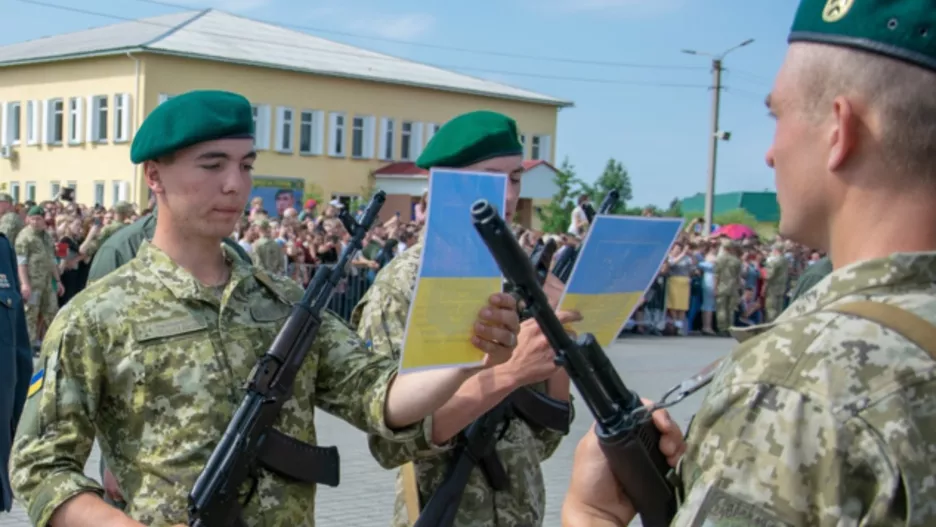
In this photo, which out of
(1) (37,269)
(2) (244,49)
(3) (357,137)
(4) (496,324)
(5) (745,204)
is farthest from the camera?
(5) (745,204)

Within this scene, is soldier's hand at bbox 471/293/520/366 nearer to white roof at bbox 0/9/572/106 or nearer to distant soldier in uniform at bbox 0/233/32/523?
distant soldier in uniform at bbox 0/233/32/523

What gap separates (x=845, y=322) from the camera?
141 cm

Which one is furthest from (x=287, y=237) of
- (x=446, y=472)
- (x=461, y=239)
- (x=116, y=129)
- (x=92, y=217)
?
(x=116, y=129)

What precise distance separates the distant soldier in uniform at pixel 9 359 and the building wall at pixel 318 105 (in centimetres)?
3877

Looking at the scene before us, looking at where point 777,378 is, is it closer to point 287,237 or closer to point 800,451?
point 800,451

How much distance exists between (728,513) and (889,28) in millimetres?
654

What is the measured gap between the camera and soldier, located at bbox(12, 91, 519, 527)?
8.64 feet

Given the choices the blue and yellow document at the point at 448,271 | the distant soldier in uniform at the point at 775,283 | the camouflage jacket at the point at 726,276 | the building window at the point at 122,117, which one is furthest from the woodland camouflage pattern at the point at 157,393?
the building window at the point at 122,117

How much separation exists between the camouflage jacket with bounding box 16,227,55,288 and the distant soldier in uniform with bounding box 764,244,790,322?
13716mm

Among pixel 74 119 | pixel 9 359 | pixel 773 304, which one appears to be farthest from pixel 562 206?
pixel 9 359

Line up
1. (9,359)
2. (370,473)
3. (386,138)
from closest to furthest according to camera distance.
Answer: (9,359)
(370,473)
(386,138)

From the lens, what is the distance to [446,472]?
11.3 ft

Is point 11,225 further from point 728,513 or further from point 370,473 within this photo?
point 728,513

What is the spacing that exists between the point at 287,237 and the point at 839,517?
54.3ft
